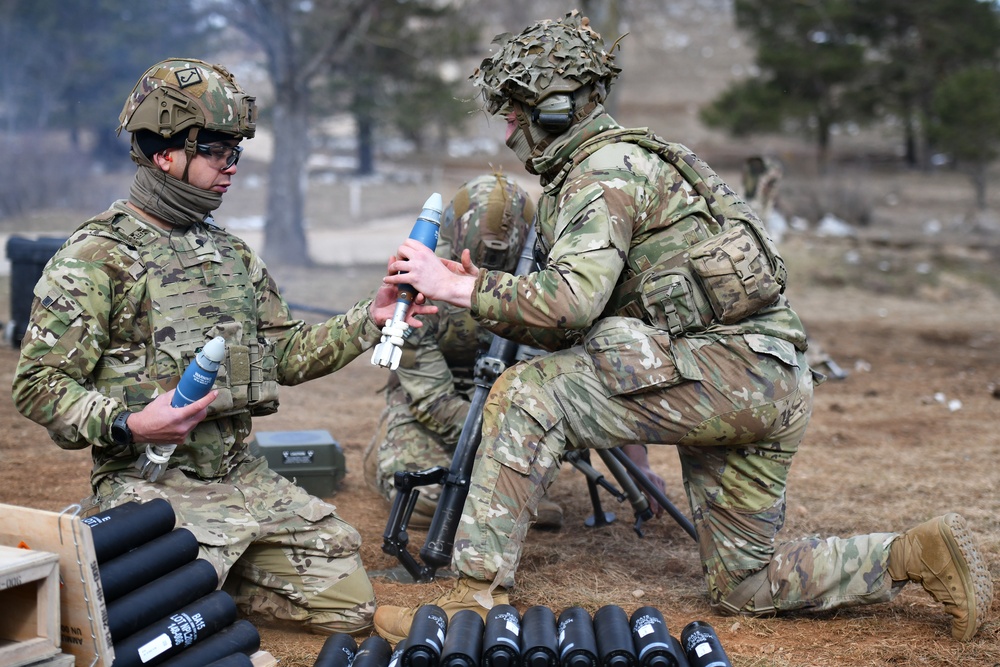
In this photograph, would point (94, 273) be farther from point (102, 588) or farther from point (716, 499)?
point (716, 499)

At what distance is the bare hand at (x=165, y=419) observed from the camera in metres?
3.46

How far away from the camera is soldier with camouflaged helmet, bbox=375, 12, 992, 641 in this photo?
379 centimetres

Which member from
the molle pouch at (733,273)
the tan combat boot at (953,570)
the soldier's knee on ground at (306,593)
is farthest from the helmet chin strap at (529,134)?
the tan combat boot at (953,570)

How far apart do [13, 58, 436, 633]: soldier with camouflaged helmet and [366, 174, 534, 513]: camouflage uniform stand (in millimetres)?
1209

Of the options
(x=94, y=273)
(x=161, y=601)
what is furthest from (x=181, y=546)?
(x=94, y=273)

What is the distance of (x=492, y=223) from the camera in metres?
5.28

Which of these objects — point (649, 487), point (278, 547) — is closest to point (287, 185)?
point (649, 487)

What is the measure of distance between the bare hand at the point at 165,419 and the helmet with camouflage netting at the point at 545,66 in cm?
165

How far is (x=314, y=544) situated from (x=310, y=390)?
4925 millimetres

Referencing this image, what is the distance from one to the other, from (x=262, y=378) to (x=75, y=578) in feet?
4.73

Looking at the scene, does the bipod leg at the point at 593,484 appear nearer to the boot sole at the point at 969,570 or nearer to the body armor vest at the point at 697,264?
the body armor vest at the point at 697,264

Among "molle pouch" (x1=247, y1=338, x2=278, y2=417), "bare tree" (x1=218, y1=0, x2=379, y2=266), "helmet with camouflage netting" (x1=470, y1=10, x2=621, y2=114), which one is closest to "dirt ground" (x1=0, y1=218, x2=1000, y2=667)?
"molle pouch" (x1=247, y1=338, x2=278, y2=417)

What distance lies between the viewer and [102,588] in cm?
295

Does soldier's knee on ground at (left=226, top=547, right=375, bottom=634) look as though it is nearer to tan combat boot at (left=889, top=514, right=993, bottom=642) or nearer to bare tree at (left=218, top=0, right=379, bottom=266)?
tan combat boot at (left=889, top=514, right=993, bottom=642)
